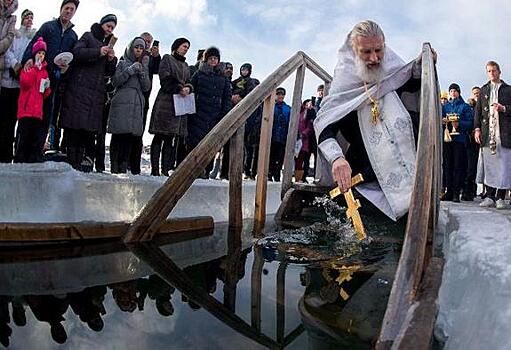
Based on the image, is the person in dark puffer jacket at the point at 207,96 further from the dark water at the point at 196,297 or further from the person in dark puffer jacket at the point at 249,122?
the dark water at the point at 196,297

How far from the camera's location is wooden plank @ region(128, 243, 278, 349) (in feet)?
5.57

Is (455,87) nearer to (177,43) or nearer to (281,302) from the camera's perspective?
(177,43)

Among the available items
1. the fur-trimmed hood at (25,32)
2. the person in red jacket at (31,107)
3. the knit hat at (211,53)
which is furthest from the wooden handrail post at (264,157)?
the fur-trimmed hood at (25,32)

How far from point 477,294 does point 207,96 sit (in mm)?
4943

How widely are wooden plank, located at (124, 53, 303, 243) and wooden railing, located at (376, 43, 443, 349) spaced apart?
1.52 meters

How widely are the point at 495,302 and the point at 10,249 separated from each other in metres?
2.35

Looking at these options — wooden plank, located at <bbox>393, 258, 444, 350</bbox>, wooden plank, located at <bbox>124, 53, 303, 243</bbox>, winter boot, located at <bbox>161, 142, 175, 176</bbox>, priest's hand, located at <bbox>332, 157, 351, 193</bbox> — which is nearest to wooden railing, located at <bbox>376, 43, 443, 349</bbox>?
wooden plank, located at <bbox>393, 258, 444, 350</bbox>

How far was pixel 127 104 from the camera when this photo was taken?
513 centimetres

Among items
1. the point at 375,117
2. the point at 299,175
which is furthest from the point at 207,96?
the point at 299,175

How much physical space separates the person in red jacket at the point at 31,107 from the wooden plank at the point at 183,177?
1.67 metres

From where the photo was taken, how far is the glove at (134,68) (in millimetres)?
5137

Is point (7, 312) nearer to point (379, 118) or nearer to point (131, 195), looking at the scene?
point (131, 195)

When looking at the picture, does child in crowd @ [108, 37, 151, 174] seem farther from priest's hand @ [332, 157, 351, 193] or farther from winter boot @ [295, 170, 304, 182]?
winter boot @ [295, 170, 304, 182]

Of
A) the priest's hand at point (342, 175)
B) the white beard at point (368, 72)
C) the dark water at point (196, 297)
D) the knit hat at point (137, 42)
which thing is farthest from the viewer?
the knit hat at point (137, 42)
